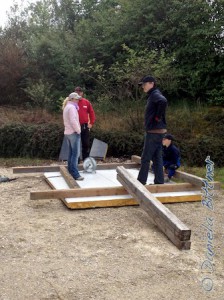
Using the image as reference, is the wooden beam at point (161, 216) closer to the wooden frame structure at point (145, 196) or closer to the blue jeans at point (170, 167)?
the wooden frame structure at point (145, 196)

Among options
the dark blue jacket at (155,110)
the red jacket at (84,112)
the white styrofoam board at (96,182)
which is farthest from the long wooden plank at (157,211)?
the red jacket at (84,112)

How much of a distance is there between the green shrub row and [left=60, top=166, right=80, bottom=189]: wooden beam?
3070 mm

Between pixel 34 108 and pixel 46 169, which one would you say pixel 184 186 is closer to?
pixel 46 169

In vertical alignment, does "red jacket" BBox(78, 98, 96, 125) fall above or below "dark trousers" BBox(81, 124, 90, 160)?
above

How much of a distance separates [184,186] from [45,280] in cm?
379

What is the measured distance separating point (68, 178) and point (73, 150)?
53 cm

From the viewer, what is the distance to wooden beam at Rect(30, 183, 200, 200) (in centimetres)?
618

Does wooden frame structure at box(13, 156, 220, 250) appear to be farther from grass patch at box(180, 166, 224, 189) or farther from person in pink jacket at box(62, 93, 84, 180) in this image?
grass patch at box(180, 166, 224, 189)

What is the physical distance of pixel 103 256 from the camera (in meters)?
4.39

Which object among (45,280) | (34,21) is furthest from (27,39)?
(45,280)

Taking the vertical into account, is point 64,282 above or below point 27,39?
below

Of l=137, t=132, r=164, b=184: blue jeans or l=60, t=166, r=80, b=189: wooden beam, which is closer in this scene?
l=137, t=132, r=164, b=184: blue jeans

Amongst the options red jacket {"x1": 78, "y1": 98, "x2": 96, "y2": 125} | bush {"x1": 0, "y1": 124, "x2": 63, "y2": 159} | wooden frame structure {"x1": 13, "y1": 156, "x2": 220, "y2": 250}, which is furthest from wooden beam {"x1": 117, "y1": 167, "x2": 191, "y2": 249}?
bush {"x1": 0, "y1": 124, "x2": 63, "y2": 159}

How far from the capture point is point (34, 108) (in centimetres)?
1514
